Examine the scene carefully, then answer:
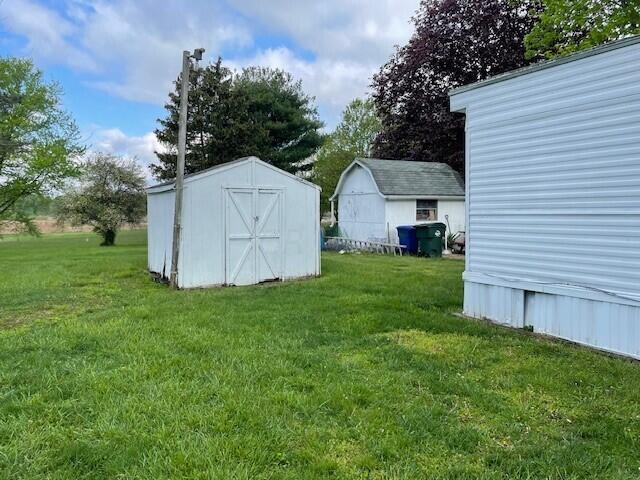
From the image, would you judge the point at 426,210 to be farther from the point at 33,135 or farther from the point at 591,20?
the point at 33,135

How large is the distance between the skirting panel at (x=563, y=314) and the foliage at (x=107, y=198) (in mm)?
21947

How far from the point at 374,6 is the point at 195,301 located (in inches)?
319

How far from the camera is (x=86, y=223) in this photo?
23.7 meters

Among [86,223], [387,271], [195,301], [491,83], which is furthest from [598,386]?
[86,223]

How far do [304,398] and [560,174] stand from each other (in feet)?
12.3

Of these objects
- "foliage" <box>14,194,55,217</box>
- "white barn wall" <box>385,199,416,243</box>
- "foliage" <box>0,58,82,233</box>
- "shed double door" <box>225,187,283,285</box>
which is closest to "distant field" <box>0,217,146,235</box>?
"foliage" <box>14,194,55,217</box>

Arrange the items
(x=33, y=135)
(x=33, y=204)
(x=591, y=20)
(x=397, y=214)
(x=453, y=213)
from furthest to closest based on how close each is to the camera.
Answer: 1. (x=33, y=204)
2. (x=33, y=135)
3. (x=453, y=213)
4. (x=397, y=214)
5. (x=591, y=20)

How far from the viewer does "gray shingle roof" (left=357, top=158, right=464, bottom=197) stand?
56.3 feet

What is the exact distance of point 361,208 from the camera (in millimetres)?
18391

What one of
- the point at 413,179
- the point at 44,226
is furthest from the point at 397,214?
the point at 44,226

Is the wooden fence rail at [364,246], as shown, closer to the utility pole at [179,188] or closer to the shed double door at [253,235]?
the shed double door at [253,235]

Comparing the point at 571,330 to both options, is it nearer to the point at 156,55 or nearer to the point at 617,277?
the point at 617,277

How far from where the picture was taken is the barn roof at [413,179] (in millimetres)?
17109

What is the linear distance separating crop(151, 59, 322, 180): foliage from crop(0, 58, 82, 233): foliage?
6.60 metres
